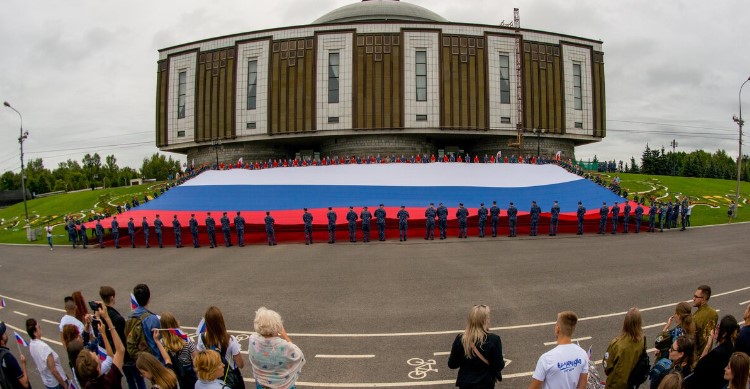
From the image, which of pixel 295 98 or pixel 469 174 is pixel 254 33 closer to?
pixel 295 98

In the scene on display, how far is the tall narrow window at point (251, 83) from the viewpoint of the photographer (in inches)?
1901

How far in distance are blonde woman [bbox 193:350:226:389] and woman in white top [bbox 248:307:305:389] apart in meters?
0.45

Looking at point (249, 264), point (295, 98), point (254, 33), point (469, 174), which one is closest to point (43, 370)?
point (249, 264)

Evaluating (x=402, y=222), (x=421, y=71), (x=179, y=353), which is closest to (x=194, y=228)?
(x=402, y=222)

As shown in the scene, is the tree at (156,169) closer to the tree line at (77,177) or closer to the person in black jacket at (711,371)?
the tree line at (77,177)

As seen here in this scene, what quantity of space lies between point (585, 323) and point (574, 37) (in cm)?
4906

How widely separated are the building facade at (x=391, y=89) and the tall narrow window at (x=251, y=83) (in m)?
0.11

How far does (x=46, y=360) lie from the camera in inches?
221

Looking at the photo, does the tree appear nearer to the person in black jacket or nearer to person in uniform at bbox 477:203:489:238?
person in uniform at bbox 477:203:489:238

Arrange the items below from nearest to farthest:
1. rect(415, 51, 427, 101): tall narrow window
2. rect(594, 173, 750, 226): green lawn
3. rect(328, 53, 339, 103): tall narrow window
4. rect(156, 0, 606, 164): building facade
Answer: rect(594, 173, 750, 226): green lawn < rect(156, 0, 606, 164): building facade < rect(415, 51, 427, 101): tall narrow window < rect(328, 53, 339, 103): tall narrow window

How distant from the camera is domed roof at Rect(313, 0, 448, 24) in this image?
56.4 m

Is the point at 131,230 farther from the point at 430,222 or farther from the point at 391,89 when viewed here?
the point at 391,89

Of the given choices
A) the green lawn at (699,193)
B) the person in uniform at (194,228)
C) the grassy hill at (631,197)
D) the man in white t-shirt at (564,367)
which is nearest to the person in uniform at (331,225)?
the person in uniform at (194,228)

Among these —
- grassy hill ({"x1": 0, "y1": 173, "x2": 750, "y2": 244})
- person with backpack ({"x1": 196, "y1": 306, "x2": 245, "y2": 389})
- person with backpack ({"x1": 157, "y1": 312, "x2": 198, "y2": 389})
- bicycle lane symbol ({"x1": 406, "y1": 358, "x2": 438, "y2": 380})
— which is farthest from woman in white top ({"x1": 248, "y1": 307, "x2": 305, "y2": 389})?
grassy hill ({"x1": 0, "y1": 173, "x2": 750, "y2": 244})
